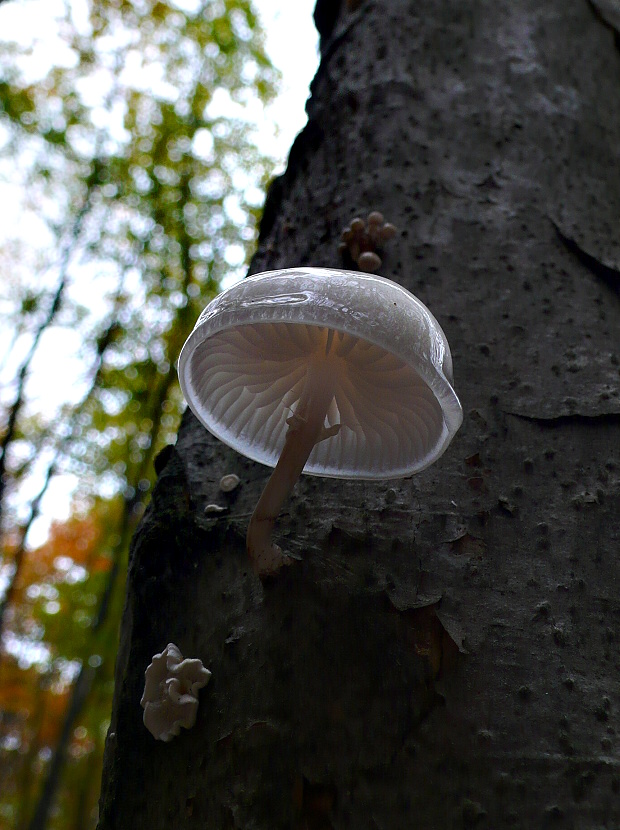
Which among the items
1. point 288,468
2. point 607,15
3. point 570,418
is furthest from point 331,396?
point 607,15

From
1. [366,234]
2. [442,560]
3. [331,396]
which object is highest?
[366,234]

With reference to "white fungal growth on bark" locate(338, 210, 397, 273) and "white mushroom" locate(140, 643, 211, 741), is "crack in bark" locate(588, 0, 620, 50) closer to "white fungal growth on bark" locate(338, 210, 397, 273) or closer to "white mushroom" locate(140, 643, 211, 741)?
"white fungal growth on bark" locate(338, 210, 397, 273)

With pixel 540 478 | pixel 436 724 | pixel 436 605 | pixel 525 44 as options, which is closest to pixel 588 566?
pixel 540 478

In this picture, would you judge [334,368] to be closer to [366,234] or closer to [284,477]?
[284,477]

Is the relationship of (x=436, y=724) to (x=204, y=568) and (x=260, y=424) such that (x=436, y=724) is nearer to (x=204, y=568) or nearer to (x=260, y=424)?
(x=204, y=568)

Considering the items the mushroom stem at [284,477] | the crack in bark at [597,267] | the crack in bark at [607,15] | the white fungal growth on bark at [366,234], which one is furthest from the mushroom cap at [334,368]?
the crack in bark at [607,15]
